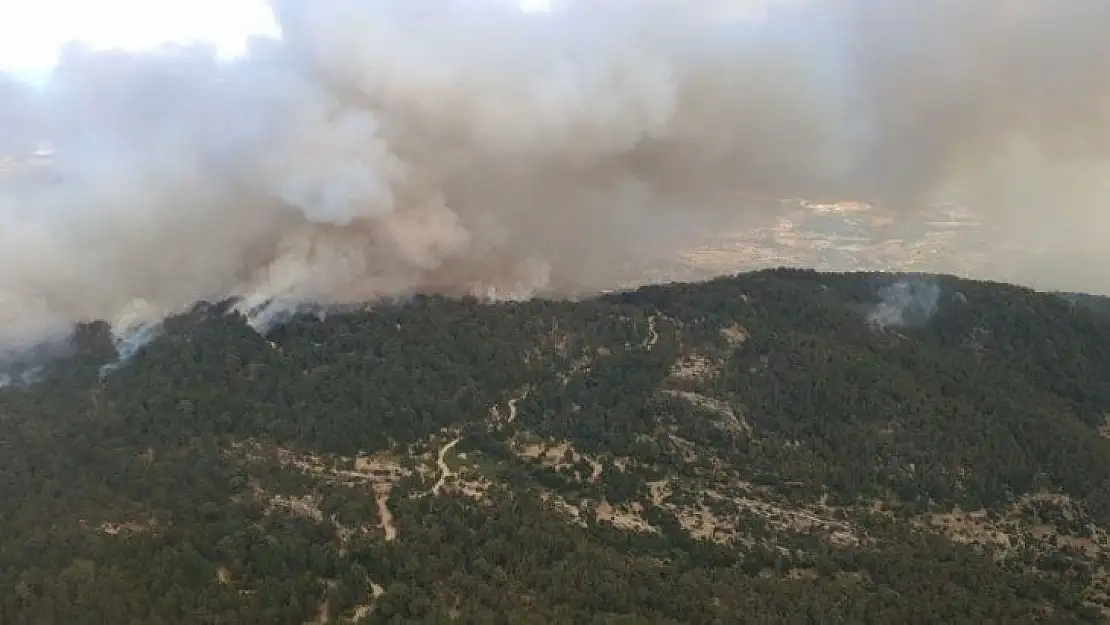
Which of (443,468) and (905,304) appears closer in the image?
(443,468)

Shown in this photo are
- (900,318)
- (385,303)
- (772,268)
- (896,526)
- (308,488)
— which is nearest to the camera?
(308,488)

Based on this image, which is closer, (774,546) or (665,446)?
(774,546)

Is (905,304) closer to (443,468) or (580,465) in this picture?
(580,465)

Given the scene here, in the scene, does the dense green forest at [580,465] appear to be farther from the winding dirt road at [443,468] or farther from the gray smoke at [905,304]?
the gray smoke at [905,304]

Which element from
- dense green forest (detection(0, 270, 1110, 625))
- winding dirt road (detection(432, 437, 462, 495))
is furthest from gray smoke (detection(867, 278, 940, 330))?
winding dirt road (detection(432, 437, 462, 495))

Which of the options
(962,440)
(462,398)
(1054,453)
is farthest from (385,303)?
(1054,453)

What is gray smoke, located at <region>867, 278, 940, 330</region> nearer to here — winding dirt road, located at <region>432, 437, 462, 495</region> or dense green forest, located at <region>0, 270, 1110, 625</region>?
dense green forest, located at <region>0, 270, 1110, 625</region>

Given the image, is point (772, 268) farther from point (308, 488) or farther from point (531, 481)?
point (308, 488)

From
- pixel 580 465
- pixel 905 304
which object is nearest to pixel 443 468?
pixel 580 465
